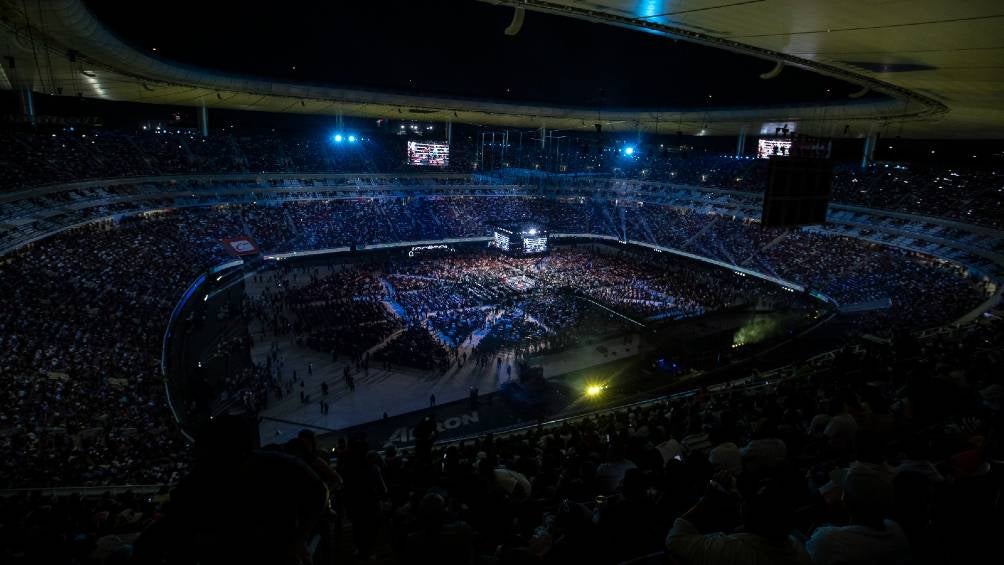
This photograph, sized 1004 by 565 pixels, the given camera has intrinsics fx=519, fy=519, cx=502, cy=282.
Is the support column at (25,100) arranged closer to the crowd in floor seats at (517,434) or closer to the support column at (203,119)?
the crowd in floor seats at (517,434)

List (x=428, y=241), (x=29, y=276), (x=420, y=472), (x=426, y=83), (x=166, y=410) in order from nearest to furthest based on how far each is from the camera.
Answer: (x=420, y=472) < (x=166, y=410) < (x=29, y=276) < (x=426, y=83) < (x=428, y=241)

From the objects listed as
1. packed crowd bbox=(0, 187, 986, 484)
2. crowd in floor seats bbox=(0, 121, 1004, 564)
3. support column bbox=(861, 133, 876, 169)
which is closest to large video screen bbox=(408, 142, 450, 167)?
packed crowd bbox=(0, 187, 986, 484)

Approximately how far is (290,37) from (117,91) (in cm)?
879

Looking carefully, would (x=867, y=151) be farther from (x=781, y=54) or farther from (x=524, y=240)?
(x=781, y=54)

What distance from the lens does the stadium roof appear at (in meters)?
5.92

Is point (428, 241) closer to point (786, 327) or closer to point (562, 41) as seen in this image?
point (562, 41)

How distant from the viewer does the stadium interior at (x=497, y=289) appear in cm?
292

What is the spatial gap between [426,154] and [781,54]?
33352 mm

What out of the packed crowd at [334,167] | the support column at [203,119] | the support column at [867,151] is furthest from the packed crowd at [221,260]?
the support column at [867,151]

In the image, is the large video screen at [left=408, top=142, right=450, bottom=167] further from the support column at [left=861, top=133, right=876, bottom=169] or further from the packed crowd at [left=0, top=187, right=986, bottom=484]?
the support column at [left=861, top=133, right=876, bottom=169]

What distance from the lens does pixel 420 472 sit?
5137mm

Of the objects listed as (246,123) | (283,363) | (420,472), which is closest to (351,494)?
(420,472)

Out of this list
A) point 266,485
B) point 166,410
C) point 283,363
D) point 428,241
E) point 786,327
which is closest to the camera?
point 266,485

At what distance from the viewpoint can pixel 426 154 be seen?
134 ft
